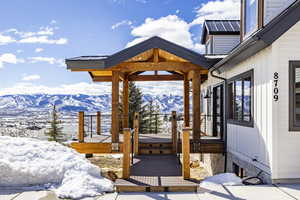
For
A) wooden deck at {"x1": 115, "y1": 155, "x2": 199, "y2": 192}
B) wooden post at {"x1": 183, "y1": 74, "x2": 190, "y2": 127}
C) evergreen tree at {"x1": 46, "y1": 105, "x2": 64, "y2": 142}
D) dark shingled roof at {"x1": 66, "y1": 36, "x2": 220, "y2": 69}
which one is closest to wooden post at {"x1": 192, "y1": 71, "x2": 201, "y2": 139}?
dark shingled roof at {"x1": 66, "y1": 36, "x2": 220, "y2": 69}

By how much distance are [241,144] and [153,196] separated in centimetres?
336

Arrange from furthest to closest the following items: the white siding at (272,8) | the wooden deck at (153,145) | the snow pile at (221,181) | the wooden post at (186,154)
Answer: the wooden deck at (153,145), the white siding at (272,8), the wooden post at (186,154), the snow pile at (221,181)

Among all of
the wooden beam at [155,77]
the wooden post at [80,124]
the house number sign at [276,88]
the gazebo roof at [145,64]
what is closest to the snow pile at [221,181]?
the house number sign at [276,88]

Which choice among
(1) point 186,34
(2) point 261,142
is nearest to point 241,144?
(2) point 261,142

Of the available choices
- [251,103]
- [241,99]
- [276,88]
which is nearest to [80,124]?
[241,99]

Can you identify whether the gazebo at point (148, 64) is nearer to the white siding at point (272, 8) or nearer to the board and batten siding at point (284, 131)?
the white siding at point (272, 8)

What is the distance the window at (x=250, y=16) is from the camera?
8.06 meters

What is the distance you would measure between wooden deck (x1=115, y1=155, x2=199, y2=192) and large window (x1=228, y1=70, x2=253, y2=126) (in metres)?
2.06

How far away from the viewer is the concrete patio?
475 cm

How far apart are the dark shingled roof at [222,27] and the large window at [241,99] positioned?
5905 millimetres

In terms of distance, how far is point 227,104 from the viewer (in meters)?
8.62

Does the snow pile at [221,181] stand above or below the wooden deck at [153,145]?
below

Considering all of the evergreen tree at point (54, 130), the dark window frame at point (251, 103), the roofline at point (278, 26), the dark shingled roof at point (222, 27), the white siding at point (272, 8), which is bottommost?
the evergreen tree at point (54, 130)

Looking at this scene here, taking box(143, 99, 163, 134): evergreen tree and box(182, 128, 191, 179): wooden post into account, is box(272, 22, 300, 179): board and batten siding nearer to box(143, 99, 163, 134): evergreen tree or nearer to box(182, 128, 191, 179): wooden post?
box(182, 128, 191, 179): wooden post
